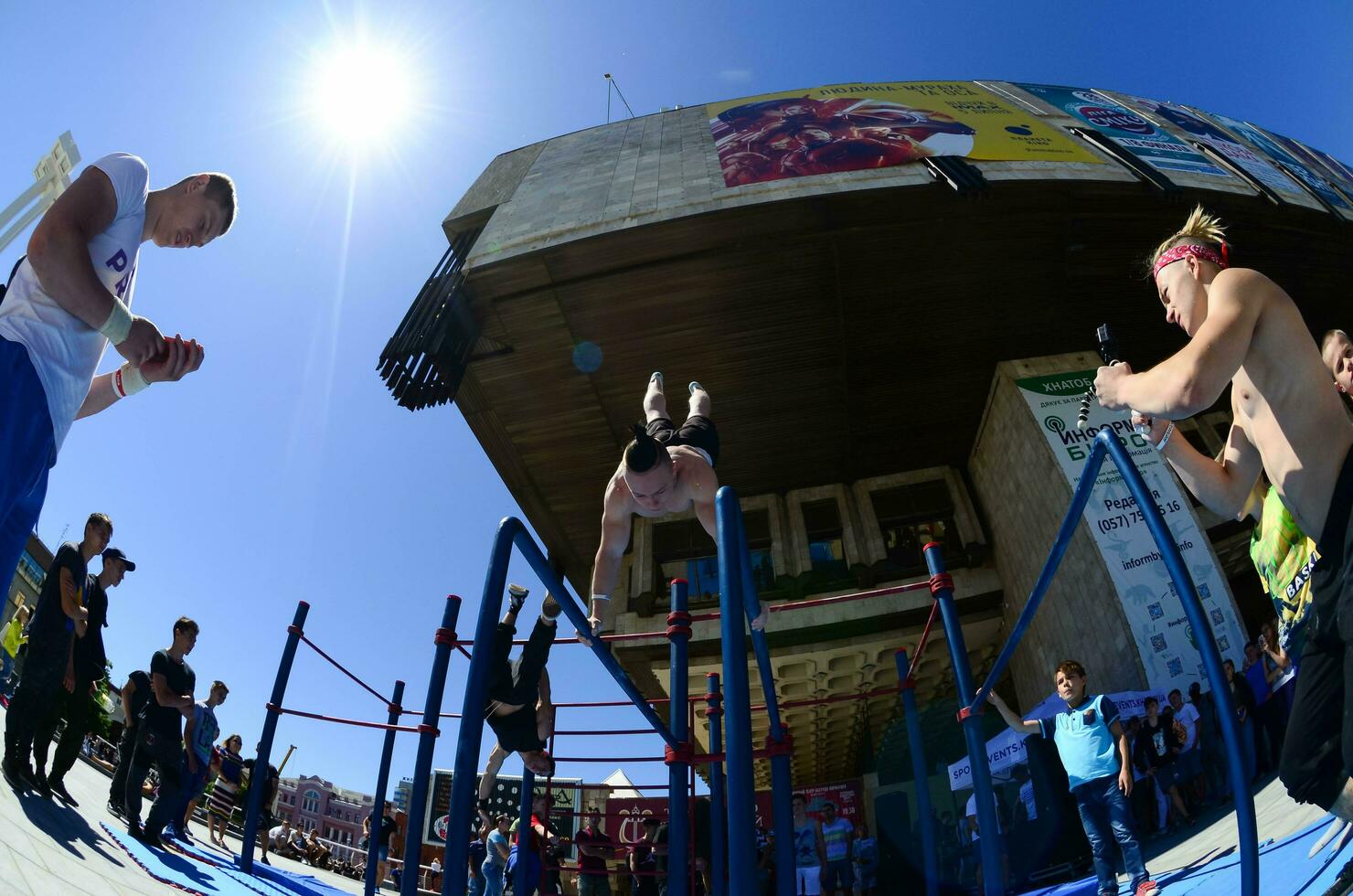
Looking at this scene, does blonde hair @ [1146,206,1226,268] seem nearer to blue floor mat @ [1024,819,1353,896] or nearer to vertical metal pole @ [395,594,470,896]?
blue floor mat @ [1024,819,1353,896]

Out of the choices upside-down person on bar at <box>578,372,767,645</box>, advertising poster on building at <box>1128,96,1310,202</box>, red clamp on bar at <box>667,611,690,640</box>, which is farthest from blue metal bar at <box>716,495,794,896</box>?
advertising poster on building at <box>1128,96,1310,202</box>

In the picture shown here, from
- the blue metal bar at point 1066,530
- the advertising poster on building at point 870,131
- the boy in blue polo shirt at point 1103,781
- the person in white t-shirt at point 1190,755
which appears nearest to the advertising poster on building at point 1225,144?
the advertising poster on building at point 870,131

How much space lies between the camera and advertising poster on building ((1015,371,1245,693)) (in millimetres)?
9188

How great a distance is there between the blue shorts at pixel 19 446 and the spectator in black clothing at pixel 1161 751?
353 inches

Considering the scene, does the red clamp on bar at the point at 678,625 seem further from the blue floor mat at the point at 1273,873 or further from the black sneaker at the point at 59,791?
the black sneaker at the point at 59,791

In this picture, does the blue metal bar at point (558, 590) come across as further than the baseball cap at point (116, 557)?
No

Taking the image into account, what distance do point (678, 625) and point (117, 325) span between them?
314 centimetres

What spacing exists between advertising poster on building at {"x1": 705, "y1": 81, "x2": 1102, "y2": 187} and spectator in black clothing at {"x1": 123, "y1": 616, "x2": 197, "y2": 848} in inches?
414

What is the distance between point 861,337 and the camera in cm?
1355

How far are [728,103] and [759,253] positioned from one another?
5662 millimetres

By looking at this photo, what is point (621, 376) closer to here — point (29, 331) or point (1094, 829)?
point (1094, 829)

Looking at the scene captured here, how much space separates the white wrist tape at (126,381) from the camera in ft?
7.04

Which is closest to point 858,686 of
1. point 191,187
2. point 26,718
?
point 26,718

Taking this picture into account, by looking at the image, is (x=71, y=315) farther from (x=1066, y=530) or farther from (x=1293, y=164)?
(x=1293, y=164)
